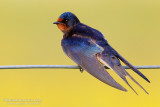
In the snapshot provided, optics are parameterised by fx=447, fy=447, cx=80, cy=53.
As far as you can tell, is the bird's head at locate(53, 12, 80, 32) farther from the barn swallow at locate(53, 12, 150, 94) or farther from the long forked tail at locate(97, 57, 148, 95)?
the long forked tail at locate(97, 57, 148, 95)

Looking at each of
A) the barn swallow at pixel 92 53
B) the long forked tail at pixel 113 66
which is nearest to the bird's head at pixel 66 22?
the barn swallow at pixel 92 53

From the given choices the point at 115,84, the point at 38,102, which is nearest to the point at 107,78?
the point at 115,84

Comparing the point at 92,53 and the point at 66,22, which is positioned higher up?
the point at 66,22

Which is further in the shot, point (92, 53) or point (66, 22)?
point (66, 22)

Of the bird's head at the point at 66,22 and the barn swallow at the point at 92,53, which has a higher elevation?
the bird's head at the point at 66,22

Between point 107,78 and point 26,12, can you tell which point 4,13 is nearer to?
point 26,12

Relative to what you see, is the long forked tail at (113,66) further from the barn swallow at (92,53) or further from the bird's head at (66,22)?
the bird's head at (66,22)

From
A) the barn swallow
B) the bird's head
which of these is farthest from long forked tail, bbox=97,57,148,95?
the bird's head

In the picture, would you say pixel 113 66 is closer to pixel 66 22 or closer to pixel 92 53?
pixel 92 53

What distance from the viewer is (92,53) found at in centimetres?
279

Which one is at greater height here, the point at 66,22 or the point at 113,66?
the point at 66,22

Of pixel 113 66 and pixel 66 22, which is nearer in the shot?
pixel 113 66

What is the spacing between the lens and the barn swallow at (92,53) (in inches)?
104

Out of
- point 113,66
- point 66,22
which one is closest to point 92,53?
point 113,66
